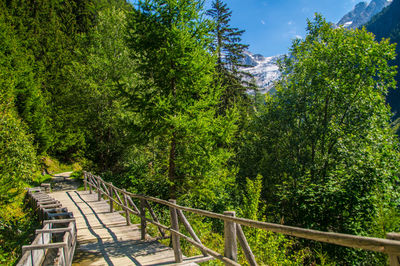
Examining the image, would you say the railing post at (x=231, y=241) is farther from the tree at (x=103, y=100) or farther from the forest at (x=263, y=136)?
the tree at (x=103, y=100)

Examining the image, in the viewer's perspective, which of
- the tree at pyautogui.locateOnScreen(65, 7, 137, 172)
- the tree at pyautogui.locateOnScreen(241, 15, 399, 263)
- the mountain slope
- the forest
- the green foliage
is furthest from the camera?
the mountain slope

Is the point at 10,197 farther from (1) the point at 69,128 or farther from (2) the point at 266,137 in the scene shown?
(1) the point at 69,128

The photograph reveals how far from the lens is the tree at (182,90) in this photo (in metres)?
8.90

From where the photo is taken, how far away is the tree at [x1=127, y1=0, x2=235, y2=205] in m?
8.90

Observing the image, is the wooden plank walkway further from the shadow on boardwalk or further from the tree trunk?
the tree trunk

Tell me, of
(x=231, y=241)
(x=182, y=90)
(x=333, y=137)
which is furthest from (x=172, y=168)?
(x=333, y=137)

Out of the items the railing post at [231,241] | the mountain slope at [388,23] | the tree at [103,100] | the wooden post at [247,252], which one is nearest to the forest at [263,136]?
the tree at [103,100]

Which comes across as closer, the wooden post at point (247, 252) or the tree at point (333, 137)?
the wooden post at point (247, 252)

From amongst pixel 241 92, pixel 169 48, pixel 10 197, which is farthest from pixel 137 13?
pixel 241 92

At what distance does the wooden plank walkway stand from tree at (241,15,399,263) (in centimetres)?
670

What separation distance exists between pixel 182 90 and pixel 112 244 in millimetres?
5740

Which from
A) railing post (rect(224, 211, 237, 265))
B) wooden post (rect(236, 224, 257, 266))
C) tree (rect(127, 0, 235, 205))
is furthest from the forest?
wooden post (rect(236, 224, 257, 266))

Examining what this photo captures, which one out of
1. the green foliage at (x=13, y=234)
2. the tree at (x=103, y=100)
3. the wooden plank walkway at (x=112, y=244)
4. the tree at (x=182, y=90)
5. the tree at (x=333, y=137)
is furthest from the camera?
the tree at (x=103, y=100)

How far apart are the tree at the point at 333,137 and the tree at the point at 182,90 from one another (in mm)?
4900
